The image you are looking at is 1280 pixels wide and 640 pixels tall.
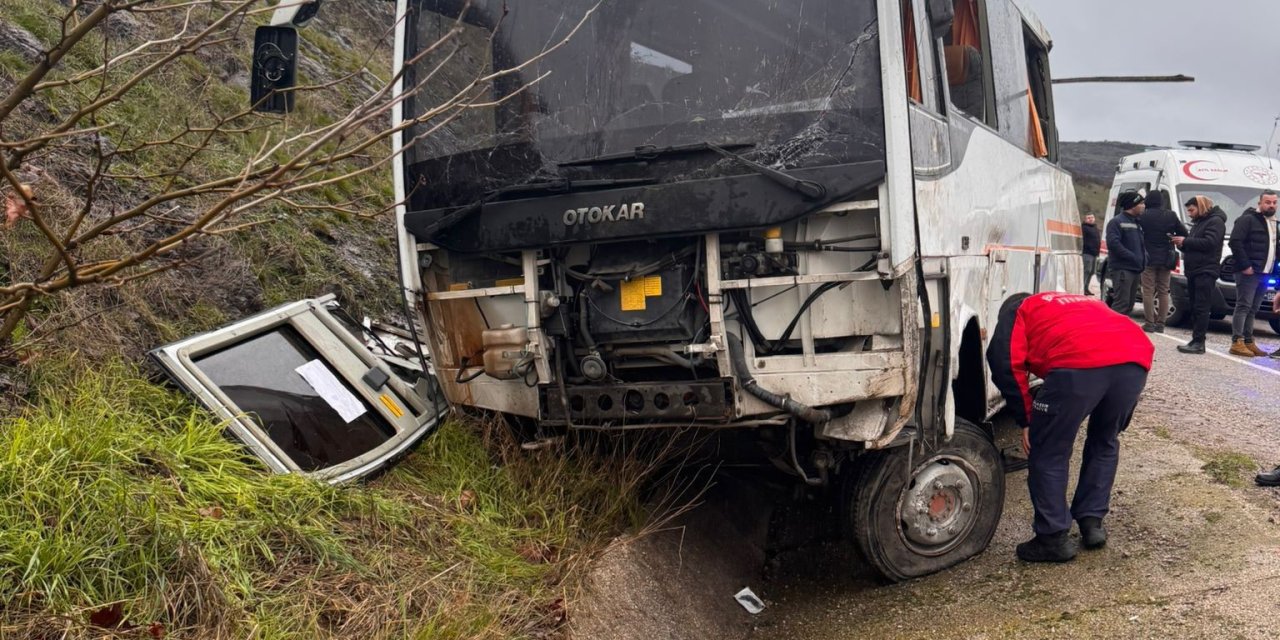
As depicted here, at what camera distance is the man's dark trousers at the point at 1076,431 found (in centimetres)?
473

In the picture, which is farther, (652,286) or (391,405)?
(391,405)

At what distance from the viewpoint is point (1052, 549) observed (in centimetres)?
479

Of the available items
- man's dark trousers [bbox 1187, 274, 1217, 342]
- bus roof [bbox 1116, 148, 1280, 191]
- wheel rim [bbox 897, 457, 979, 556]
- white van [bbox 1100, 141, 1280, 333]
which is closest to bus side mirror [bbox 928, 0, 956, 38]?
wheel rim [bbox 897, 457, 979, 556]

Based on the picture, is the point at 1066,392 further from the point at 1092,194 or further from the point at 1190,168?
the point at 1092,194

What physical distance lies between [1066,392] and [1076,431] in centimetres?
20

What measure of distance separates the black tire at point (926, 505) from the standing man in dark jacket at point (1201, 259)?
23.6 feet

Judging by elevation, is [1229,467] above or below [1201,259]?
below

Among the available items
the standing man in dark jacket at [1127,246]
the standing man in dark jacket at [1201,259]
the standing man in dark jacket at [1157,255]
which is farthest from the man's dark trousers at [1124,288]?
the standing man in dark jacket at [1201,259]

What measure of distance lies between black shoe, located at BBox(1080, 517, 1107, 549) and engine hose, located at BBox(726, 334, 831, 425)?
155cm

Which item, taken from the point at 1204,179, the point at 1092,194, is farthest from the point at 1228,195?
the point at 1092,194

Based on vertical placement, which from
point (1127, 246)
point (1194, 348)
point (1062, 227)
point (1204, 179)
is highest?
point (1204, 179)

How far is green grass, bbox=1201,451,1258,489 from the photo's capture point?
5.58 meters

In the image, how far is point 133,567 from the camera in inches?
129

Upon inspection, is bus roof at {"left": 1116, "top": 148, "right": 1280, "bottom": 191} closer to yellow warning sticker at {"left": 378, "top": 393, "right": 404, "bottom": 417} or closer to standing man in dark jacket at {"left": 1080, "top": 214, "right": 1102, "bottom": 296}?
standing man in dark jacket at {"left": 1080, "top": 214, "right": 1102, "bottom": 296}
